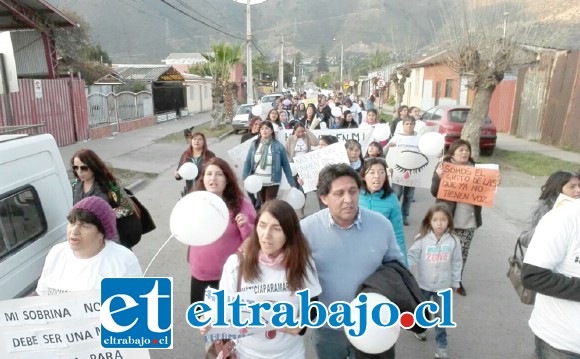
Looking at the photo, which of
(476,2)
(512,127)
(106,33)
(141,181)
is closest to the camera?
(141,181)

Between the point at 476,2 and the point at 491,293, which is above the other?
the point at 476,2

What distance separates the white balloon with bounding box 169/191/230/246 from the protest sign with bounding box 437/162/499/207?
2773mm

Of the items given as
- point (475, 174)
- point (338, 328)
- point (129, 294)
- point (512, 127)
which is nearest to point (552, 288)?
point (338, 328)

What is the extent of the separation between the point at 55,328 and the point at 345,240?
1.57m

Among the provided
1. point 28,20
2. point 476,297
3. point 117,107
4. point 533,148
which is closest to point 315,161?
point 476,297

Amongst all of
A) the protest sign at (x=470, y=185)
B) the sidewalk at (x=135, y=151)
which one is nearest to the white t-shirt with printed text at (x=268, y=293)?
the protest sign at (x=470, y=185)

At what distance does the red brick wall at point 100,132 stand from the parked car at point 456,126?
12.3 m

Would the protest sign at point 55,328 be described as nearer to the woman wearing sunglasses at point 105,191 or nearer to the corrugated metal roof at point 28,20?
the woman wearing sunglasses at point 105,191

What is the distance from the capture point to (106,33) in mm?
95500

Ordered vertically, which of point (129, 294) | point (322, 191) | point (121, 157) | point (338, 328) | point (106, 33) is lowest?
point (121, 157)

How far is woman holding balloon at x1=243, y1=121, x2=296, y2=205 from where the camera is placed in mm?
6121

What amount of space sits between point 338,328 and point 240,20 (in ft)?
290

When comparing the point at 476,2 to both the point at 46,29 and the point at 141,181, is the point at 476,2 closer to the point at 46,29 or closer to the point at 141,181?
the point at 141,181

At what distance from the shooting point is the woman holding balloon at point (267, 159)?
6.12 meters
